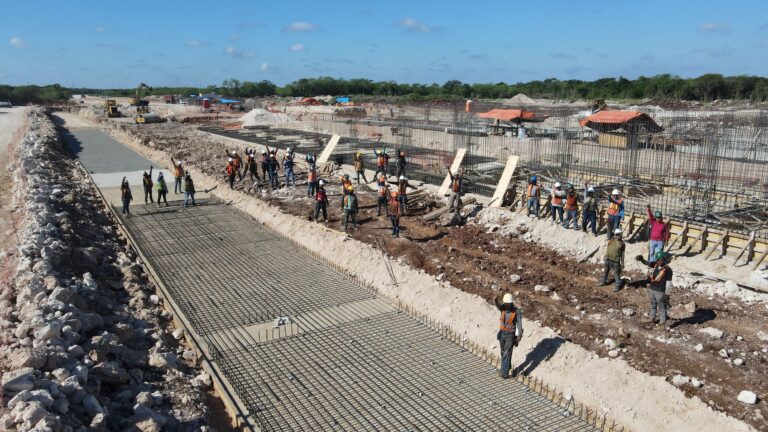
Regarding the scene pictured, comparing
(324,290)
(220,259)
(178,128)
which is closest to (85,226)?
(220,259)

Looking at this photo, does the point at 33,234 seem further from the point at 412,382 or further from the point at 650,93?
the point at 650,93

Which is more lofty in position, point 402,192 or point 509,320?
point 402,192

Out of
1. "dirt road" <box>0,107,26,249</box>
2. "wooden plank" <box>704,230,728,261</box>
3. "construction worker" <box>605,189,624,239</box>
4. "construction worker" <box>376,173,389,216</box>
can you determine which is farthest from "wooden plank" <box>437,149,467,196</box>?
"dirt road" <box>0,107,26,249</box>

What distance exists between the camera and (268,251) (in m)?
13.3

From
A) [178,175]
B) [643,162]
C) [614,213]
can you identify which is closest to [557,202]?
[614,213]

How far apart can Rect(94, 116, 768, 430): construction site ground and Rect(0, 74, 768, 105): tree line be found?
34.3 m

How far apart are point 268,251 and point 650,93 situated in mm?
47545

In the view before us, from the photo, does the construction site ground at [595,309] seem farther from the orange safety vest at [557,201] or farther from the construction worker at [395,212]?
the orange safety vest at [557,201]

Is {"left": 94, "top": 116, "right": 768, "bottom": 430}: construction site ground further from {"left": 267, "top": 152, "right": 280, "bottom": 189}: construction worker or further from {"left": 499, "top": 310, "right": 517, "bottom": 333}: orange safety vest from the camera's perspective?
{"left": 267, "top": 152, "right": 280, "bottom": 189}: construction worker

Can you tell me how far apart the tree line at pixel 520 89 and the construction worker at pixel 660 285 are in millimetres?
36195

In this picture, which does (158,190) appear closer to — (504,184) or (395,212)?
(395,212)

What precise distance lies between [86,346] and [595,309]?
307 inches

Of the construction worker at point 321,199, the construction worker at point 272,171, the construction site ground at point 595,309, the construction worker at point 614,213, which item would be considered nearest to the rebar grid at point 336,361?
the construction site ground at point 595,309

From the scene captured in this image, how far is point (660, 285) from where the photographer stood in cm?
821
